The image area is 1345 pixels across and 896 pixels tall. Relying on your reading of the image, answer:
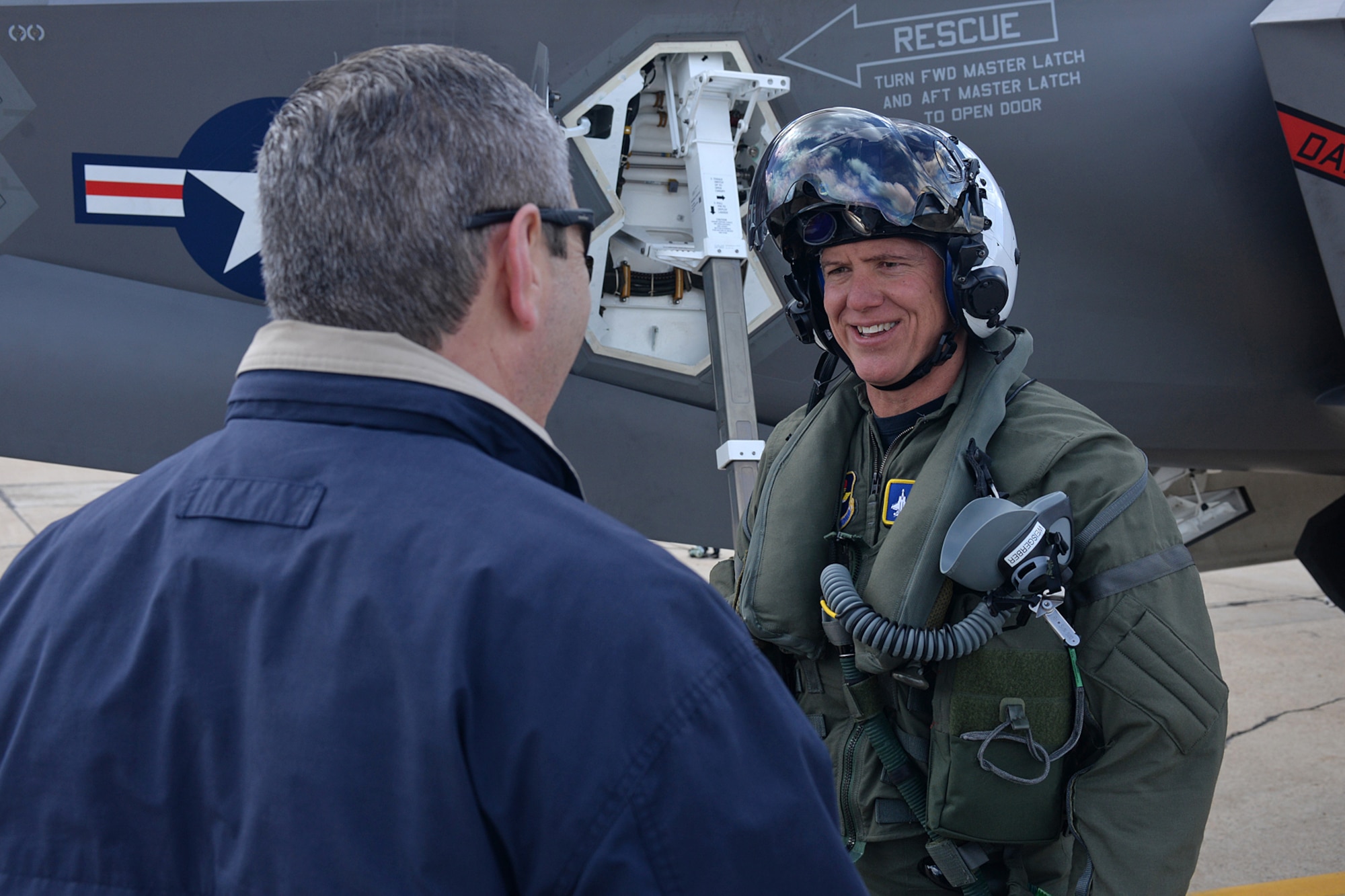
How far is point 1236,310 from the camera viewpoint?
367 centimetres

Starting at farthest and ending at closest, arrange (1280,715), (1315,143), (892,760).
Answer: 1. (1280,715)
2. (1315,143)
3. (892,760)

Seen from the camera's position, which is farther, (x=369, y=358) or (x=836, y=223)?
(x=836, y=223)

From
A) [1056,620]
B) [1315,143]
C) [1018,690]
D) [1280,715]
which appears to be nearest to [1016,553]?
[1056,620]

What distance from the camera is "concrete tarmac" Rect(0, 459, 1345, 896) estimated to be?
3719mm

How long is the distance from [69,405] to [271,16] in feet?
4.45

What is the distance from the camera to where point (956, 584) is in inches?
67.6

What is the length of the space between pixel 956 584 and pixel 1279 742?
4177 mm

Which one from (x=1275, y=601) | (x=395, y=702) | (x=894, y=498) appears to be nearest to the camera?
(x=395, y=702)

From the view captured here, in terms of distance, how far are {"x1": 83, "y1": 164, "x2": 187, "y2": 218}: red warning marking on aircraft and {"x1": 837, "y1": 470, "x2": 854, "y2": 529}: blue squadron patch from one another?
2.36 metres

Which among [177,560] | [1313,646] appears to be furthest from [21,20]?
[1313,646]

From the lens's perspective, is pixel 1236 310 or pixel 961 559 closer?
pixel 961 559

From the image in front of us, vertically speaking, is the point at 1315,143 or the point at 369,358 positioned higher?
the point at 1315,143

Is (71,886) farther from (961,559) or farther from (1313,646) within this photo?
(1313,646)

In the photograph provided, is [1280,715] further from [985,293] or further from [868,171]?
[868,171]
